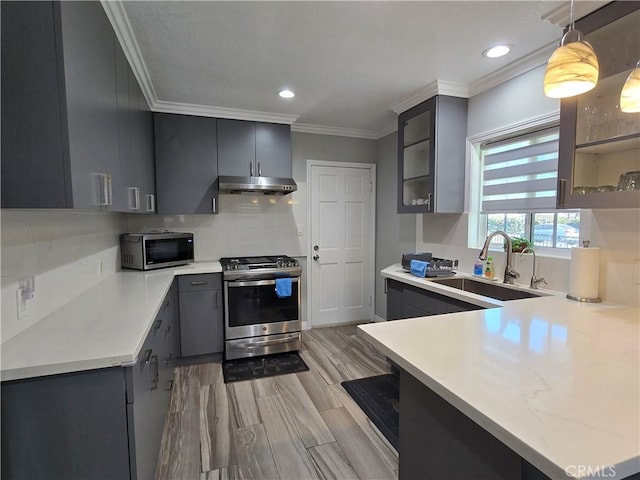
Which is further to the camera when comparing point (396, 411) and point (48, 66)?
point (396, 411)

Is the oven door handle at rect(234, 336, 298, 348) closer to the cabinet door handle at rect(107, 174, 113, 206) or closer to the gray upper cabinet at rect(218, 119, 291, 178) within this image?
the gray upper cabinet at rect(218, 119, 291, 178)

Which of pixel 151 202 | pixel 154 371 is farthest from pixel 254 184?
pixel 154 371

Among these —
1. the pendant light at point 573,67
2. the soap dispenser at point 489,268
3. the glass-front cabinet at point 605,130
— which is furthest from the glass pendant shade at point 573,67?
the soap dispenser at point 489,268

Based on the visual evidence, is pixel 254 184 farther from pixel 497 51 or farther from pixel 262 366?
pixel 497 51

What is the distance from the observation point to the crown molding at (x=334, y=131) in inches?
150

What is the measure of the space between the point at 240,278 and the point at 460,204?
2.06 meters

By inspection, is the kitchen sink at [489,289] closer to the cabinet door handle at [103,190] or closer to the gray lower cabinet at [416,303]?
the gray lower cabinet at [416,303]

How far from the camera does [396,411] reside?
2305 mm

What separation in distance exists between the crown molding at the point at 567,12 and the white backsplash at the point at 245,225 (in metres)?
2.68

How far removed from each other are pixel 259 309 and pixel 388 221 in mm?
Answer: 1845

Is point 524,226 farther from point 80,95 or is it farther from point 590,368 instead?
point 80,95

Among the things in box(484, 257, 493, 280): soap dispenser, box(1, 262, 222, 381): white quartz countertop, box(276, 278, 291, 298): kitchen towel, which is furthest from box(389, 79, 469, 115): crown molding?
box(1, 262, 222, 381): white quartz countertop

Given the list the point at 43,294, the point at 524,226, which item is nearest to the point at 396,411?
the point at 524,226

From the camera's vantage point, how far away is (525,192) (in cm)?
232
